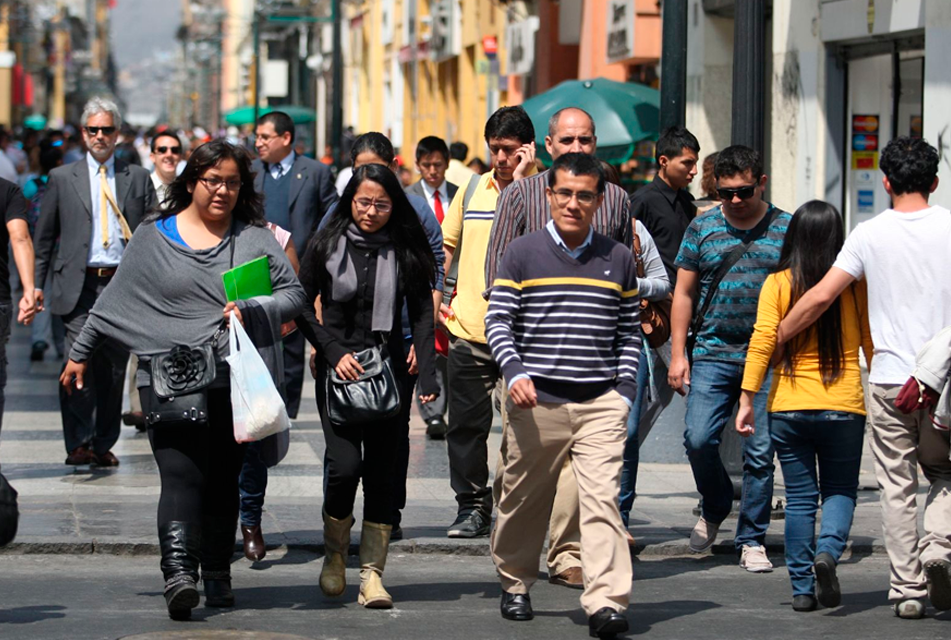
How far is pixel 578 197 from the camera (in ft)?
21.0

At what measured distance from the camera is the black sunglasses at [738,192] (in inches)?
295

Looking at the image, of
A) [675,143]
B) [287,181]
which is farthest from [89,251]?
[675,143]

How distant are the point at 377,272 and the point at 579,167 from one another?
1059 millimetres

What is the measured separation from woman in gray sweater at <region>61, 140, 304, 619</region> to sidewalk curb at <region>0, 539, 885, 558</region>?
1.21 meters

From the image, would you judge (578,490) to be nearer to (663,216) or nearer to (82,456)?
(663,216)

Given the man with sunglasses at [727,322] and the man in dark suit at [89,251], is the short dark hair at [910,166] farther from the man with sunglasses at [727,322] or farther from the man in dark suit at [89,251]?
the man in dark suit at [89,251]

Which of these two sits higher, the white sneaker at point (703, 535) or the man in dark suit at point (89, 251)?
the man in dark suit at point (89, 251)

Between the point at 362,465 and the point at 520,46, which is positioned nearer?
the point at 362,465

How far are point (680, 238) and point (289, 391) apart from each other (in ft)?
7.72

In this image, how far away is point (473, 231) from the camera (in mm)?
8070

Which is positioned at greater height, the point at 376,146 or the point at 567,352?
the point at 376,146

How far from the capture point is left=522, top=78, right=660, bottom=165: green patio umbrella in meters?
14.8

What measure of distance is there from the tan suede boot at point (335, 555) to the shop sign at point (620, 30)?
1415 centimetres

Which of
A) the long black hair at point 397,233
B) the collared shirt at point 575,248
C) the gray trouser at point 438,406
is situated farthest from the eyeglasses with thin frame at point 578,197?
the gray trouser at point 438,406
